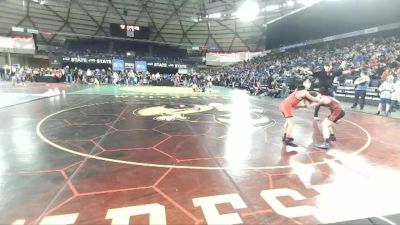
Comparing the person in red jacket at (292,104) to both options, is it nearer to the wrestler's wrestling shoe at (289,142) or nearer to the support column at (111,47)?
the wrestler's wrestling shoe at (289,142)

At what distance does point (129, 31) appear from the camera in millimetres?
41281

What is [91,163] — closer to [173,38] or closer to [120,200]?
[120,200]

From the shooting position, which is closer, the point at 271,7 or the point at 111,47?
the point at 271,7

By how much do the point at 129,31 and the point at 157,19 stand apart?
454cm

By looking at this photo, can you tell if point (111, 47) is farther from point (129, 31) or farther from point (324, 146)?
point (324, 146)

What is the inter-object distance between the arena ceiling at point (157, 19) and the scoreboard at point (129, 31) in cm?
84

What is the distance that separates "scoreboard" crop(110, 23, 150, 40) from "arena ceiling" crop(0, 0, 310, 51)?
844mm

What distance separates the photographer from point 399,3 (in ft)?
70.6

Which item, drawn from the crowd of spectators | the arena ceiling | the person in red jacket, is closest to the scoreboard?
the arena ceiling

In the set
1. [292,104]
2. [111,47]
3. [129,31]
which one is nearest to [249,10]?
[129,31]

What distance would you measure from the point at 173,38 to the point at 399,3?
30931 mm

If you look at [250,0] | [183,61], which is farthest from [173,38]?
[250,0]

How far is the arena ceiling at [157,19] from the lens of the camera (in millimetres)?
34031

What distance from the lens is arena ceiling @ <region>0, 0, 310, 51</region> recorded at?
34031 millimetres
